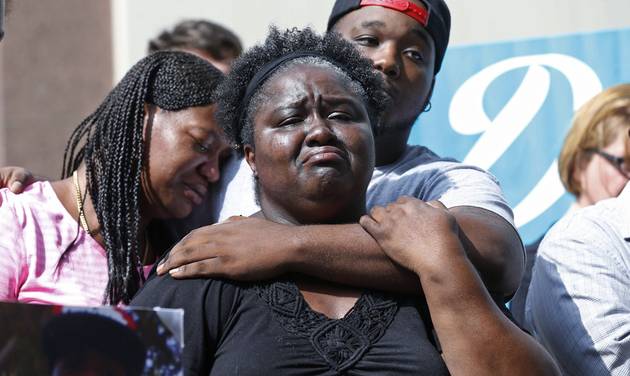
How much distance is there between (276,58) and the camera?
2.76 m

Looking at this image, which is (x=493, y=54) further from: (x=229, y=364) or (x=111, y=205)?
(x=229, y=364)

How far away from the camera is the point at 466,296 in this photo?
229 centimetres

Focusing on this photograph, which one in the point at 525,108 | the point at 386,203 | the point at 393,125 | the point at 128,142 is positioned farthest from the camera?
the point at 525,108

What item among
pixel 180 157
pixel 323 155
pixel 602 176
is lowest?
pixel 602 176

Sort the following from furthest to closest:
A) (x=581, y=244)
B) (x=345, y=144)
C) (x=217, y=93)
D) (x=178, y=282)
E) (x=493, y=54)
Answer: (x=493, y=54), (x=581, y=244), (x=217, y=93), (x=345, y=144), (x=178, y=282)

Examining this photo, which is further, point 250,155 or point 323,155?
point 250,155

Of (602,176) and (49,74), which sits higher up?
(602,176)

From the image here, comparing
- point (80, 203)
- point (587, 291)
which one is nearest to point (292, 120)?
point (80, 203)

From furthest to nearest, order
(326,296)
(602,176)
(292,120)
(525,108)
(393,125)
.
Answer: (525,108) < (602,176) < (393,125) < (292,120) < (326,296)

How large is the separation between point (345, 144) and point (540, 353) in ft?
2.17

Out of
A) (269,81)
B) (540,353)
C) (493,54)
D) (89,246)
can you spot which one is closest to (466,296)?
(540,353)

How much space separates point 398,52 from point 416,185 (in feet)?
1.54

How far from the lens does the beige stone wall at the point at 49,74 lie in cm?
613

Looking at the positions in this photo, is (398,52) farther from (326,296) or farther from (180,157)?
(326,296)
